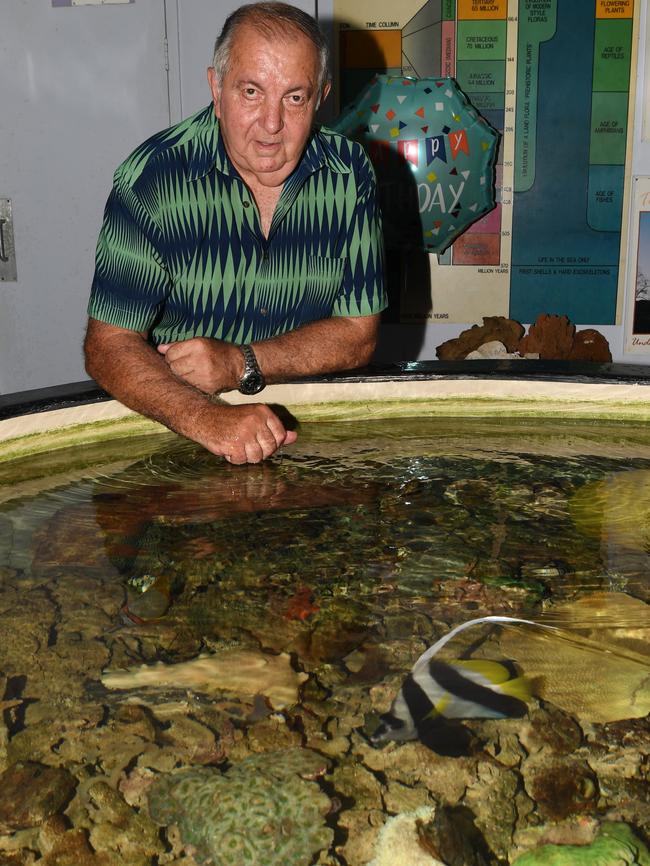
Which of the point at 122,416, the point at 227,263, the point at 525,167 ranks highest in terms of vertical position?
the point at 525,167

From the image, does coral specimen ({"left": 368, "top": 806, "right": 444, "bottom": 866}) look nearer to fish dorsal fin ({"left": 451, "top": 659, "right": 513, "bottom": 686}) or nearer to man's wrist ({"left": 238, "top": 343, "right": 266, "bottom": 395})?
fish dorsal fin ({"left": 451, "top": 659, "right": 513, "bottom": 686})

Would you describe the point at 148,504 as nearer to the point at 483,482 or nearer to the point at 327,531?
the point at 327,531

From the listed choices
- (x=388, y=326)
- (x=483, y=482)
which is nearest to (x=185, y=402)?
(x=483, y=482)

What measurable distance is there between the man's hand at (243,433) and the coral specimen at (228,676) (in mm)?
438

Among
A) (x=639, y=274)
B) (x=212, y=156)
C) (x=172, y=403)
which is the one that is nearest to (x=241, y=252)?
(x=212, y=156)

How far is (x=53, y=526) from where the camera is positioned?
1.08 metres

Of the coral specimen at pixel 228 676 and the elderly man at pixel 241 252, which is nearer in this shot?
the coral specimen at pixel 228 676

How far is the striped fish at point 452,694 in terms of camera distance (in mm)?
721

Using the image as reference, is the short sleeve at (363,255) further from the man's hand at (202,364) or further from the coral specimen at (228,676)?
the coral specimen at (228,676)

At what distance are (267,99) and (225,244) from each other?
0.83 ft

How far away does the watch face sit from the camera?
1.44 metres

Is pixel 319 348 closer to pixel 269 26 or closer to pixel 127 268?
pixel 127 268

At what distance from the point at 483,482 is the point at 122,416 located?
1.80 feet

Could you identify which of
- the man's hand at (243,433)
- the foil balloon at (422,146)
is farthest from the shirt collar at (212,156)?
the foil balloon at (422,146)
